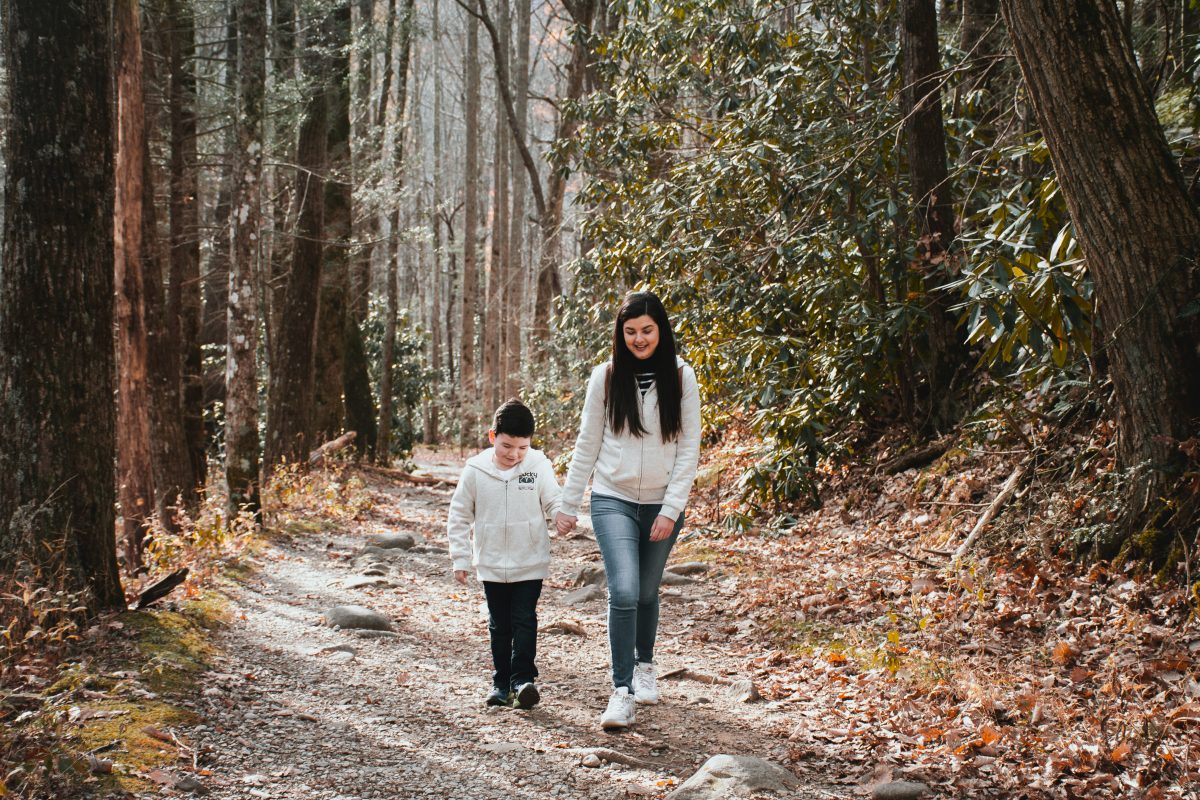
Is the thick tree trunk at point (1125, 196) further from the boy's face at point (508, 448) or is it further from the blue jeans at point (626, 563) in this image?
the boy's face at point (508, 448)

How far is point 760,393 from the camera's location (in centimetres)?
965

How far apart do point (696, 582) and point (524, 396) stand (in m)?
16.3

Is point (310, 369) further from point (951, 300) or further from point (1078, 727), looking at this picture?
point (1078, 727)

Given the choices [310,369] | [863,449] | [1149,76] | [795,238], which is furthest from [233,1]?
[1149,76]

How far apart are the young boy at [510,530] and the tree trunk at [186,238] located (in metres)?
7.61

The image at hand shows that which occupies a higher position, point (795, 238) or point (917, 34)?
point (917, 34)

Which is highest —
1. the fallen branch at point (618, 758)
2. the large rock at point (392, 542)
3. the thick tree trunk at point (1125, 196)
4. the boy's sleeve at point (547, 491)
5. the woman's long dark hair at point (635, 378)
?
the thick tree trunk at point (1125, 196)

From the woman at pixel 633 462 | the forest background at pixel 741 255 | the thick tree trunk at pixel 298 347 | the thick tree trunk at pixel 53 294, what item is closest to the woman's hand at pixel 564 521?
the woman at pixel 633 462

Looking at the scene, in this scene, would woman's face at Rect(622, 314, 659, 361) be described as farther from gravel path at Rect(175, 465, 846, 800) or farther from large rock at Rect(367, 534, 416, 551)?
large rock at Rect(367, 534, 416, 551)

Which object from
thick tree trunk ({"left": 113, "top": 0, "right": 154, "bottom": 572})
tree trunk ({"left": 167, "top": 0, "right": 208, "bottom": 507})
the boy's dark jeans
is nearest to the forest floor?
the boy's dark jeans

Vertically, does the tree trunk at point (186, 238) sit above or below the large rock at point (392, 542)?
above

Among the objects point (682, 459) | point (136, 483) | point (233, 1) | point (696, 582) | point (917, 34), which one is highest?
point (233, 1)

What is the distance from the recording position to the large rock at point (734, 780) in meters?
3.70

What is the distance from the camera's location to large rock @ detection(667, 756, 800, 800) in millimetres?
3699
